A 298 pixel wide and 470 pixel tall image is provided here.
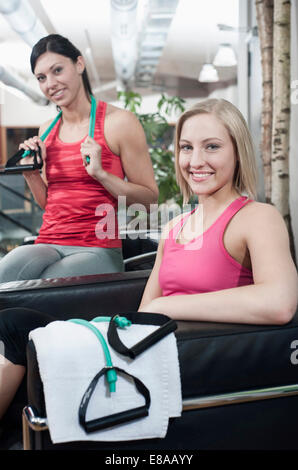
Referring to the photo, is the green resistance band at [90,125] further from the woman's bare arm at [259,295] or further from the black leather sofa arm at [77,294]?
the woman's bare arm at [259,295]

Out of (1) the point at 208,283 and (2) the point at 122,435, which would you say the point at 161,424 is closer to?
(2) the point at 122,435

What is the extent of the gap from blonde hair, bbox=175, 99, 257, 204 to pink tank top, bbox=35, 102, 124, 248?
0.59 metres

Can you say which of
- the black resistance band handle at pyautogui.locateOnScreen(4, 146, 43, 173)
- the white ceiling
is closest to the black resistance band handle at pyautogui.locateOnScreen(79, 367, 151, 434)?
the black resistance band handle at pyautogui.locateOnScreen(4, 146, 43, 173)

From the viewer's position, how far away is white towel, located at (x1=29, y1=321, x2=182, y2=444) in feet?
2.98

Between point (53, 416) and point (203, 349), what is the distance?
0.30 meters

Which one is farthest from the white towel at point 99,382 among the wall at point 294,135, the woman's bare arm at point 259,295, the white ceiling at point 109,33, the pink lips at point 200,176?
the white ceiling at point 109,33

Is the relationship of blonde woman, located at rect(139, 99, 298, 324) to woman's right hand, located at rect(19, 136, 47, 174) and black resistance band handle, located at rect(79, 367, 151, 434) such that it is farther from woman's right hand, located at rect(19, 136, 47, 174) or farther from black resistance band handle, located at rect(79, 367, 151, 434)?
woman's right hand, located at rect(19, 136, 47, 174)

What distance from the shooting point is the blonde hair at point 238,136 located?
126 centimetres

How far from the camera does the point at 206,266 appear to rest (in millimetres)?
1217

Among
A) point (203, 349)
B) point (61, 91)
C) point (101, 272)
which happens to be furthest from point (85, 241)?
point (203, 349)

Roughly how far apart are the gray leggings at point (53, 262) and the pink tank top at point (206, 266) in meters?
0.46

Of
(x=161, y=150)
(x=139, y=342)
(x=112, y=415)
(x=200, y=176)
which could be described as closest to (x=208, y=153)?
(x=200, y=176)

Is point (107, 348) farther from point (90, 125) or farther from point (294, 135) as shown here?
point (294, 135)
